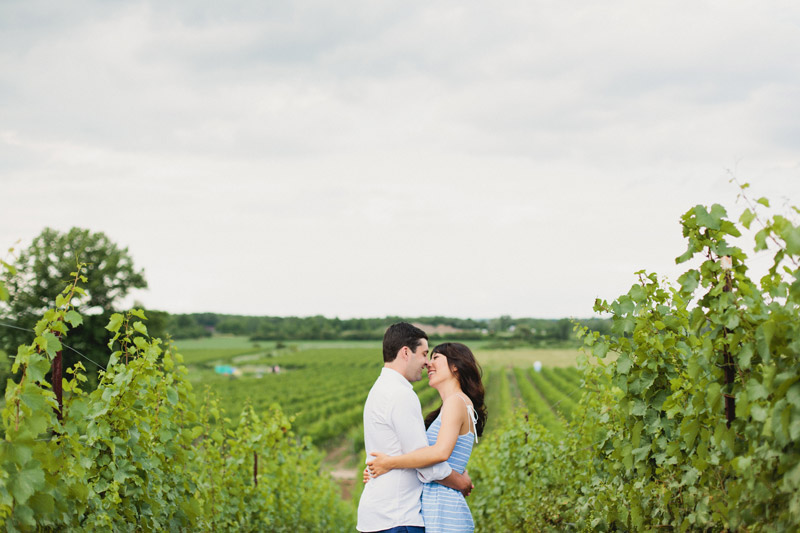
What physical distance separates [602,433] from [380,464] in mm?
1553

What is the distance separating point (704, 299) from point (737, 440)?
524mm

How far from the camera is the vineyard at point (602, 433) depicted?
2.21 meters

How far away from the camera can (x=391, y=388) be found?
10.8 ft

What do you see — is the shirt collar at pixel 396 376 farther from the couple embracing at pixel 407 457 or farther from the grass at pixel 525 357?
the grass at pixel 525 357

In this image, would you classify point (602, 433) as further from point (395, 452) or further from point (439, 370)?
point (395, 452)

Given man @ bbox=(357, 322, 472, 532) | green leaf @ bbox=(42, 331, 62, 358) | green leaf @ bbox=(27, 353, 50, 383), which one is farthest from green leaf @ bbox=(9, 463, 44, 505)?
man @ bbox=(357, 322, 472, 532)

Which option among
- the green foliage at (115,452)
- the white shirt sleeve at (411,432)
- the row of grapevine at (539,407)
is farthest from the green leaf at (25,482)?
the row of grapevine at (539,407)

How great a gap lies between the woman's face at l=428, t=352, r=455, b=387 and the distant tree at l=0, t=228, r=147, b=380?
28195 mm

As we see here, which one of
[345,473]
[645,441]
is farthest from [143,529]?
[345,473]

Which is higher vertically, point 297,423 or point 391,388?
point 391,388

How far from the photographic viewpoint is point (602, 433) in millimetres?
4164

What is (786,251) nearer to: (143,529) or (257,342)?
(143,529)

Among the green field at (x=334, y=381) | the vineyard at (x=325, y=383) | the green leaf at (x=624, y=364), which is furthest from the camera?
the vineyard at (x=325, y=383)

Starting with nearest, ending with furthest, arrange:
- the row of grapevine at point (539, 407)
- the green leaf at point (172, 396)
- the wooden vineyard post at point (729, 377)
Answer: the wooden vineyard post at point (729, 377)
the green leaf at point (172, 396)
the row of grapevine at point (539, 407)
